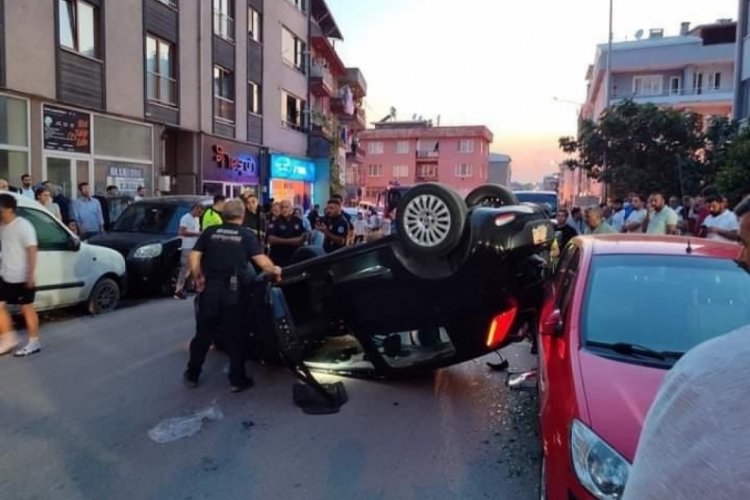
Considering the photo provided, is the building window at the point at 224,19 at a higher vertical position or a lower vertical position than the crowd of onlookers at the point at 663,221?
higher

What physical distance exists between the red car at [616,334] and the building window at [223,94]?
20.7m

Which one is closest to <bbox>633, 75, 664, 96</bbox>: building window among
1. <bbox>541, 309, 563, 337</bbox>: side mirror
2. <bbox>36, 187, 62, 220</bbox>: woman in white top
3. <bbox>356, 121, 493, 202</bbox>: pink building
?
<bbox>356, 121, 493, 202</bbox>: pink building

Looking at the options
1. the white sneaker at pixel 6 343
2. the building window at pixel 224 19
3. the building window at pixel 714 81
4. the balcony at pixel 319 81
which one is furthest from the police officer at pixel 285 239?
the building window at pixel 714 81

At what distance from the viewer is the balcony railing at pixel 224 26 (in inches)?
915

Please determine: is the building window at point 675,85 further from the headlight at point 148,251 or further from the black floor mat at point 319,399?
the black floor mat at point 319,399

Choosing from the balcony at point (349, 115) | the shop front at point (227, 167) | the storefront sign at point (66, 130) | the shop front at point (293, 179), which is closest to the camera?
the storefront sign at point (66, 130)

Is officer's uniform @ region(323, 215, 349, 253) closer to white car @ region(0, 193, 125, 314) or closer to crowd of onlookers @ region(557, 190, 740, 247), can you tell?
crowd of onlookers @ region(557, 190, 740, 247)

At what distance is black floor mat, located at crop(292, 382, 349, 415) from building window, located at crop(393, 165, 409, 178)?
2778 inches

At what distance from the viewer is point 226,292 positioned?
5.59m

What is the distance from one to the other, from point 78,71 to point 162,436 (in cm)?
1365

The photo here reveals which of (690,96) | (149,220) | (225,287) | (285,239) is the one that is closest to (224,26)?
(149,220)

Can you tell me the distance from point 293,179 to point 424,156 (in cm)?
4407

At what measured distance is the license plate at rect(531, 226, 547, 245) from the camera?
5.15 meters

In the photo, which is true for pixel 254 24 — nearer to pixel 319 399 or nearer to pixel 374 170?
pixel 319 399
